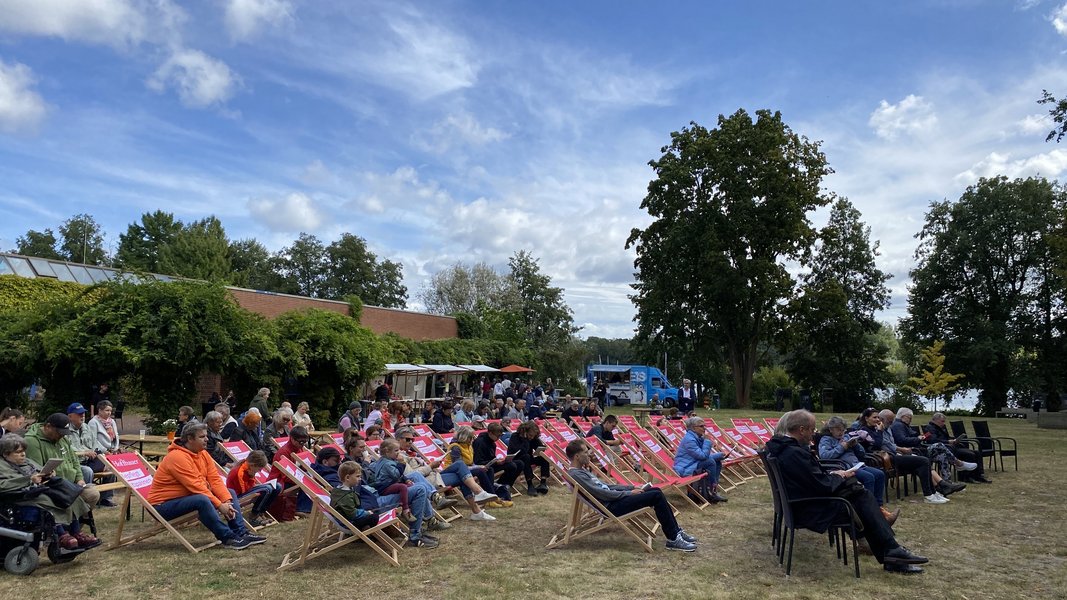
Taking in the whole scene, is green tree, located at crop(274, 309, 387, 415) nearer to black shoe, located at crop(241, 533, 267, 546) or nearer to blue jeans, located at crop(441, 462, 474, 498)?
blue jeans, located at crop(441, 462, 474, 498)

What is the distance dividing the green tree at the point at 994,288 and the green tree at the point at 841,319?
3168mm

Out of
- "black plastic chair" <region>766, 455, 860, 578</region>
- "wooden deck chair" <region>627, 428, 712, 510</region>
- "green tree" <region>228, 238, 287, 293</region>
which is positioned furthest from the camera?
"green tree" <region>228, 238, 287, 293</region>

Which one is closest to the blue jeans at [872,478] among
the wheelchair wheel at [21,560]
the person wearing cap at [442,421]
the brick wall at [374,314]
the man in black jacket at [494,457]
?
the man in black jacket at [494,457]

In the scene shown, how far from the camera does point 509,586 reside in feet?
16.6

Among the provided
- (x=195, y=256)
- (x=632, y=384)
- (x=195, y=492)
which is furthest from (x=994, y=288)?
(x=195, y=256)

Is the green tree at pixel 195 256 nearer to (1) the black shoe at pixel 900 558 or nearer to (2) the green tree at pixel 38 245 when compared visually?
(2) the green tree at pixel 38 245

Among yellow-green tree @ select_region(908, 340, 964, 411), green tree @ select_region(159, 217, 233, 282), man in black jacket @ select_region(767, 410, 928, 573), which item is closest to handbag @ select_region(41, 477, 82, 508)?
man in black jacket @ select_region(767, 410, 928, 573)

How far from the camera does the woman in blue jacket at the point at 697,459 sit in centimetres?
788

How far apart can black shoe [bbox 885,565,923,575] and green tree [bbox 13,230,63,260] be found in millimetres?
68694

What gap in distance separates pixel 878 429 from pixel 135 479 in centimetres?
774

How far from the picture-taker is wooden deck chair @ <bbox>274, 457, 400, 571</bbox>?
5.52 m

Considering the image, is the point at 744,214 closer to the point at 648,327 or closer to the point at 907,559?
the point at 648,327

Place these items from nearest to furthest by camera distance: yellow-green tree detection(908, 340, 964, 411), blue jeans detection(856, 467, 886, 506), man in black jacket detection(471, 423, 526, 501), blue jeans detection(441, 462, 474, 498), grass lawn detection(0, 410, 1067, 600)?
grass lawn detection(0, 410, 1067, 600)
blue jeans detection(856, 467, 886, 506)
blue jeans detection(441, 462, 474, 498)
man in black jacket detection(471, 423, 526, 501)
yellow-green tree detection(908, 340, 964, 411)

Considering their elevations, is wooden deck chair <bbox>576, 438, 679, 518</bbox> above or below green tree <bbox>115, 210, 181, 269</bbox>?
below
